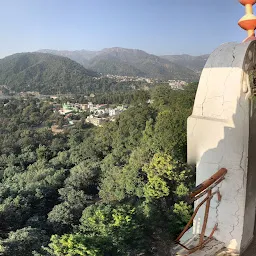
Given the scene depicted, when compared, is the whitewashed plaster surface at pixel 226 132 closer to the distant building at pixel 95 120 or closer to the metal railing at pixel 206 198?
the metal railing at pixel 206 198

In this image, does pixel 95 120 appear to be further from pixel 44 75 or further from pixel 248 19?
pixel 44 75

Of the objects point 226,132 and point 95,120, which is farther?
point 95,120

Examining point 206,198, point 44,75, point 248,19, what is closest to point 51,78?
point 44,75

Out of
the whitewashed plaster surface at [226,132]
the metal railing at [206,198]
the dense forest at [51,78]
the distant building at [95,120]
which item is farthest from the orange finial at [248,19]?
the dense forest at [51,78]

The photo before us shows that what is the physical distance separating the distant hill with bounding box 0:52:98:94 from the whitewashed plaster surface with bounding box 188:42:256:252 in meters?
74.6

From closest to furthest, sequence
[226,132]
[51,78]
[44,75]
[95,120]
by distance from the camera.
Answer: [226,132]
[95,120]
[51,78]
[44,75]

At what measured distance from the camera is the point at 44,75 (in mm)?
89312

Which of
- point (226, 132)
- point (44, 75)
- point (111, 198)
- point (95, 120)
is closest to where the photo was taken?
point (226, 132)

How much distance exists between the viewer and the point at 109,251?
18.3 feet

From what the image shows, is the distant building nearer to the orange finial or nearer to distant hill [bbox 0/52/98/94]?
the orange finial

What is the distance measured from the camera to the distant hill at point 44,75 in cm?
7856

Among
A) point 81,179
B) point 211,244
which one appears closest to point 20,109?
point 81,179

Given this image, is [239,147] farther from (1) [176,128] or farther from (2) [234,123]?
(1) [176,128]

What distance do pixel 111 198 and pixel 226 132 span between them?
772cm
